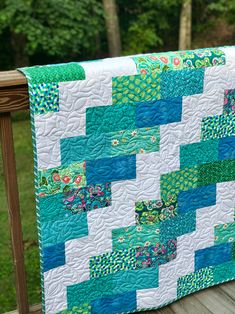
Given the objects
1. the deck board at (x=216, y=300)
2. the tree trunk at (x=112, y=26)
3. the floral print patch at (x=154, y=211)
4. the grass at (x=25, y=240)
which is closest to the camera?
the floral print patch at (x=154, y=211)

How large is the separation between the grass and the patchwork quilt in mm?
539

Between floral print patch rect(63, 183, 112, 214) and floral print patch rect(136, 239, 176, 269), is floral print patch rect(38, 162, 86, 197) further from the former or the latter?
floral print patch rect(136, 239, 176, 269)

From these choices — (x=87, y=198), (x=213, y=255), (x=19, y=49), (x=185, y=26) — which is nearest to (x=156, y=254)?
(x=213, y=255)

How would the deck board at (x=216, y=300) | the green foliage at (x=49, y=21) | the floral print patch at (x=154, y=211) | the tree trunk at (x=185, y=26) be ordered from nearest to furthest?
the floral print patch at (x=154, y=211)
the deck board at (x=216, y=300)
the green foliage at (x=49, y=21)
the tree trunk at (x=185, y=26)

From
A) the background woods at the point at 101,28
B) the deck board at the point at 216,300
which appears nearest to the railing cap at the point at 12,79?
the deck board at the point at 216,300

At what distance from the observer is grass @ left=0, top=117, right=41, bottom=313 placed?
2675mm

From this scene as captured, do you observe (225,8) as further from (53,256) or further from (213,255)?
(53,256)

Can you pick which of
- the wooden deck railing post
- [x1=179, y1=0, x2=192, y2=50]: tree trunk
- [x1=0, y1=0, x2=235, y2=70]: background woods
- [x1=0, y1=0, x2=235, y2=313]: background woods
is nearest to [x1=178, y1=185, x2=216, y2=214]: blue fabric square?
the wooden deck railing post

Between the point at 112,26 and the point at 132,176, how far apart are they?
6.11 m

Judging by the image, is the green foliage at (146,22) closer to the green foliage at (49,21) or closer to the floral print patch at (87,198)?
the green foliage at (49,21)

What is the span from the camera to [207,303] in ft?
6.46

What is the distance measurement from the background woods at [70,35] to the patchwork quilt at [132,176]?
97cm

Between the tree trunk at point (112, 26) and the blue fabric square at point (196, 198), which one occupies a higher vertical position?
the tree trunk at point (112, 26)

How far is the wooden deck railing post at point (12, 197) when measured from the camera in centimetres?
155
